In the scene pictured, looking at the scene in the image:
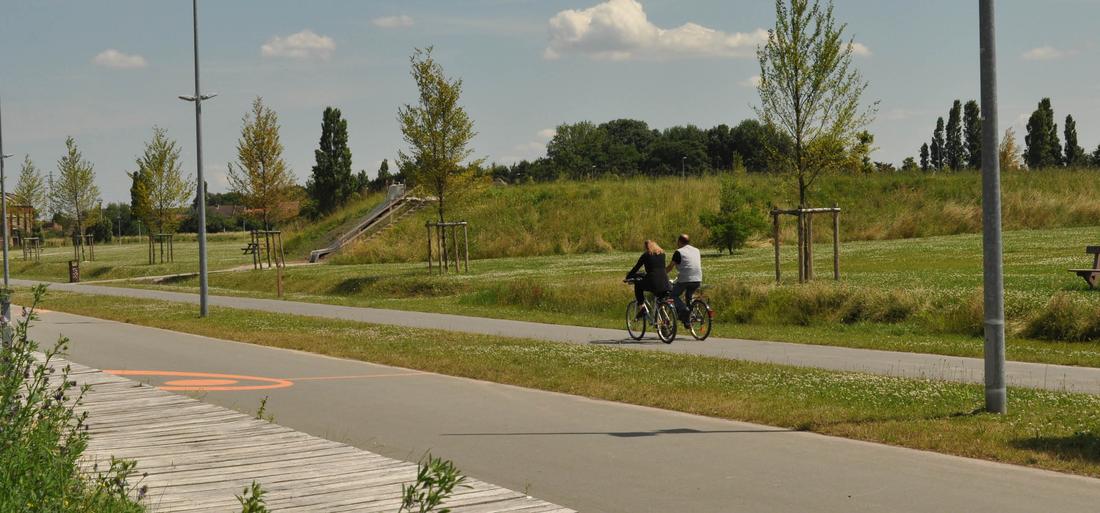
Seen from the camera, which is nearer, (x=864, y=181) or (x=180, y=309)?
(x=180, y=309)

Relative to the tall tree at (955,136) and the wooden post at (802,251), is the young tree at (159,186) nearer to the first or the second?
the wooden post at (802,251)

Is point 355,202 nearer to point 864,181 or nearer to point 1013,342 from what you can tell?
point 864,181

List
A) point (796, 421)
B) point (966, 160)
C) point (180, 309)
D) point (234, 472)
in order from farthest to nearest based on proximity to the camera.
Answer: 1. point (966, 160)
2. point (180, 309)
3. point (796, 421)
4. point (234, 472)

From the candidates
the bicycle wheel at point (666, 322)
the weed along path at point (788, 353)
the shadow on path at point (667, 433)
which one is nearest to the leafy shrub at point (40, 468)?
the shadow on path at point (667, 433)

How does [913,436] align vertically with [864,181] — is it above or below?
below

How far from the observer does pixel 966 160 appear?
9431 cm

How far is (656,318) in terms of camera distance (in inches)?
727

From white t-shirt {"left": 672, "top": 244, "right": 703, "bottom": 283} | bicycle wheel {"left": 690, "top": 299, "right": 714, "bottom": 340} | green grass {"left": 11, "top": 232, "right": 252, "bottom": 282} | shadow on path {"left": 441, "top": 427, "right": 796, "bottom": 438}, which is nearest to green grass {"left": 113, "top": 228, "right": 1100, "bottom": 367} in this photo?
→ bicycle wheel {"left": 690, "top": 299, "right": 714, "bottom": 340}

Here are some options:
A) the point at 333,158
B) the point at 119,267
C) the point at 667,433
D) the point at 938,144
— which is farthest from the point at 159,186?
the point at 938,144

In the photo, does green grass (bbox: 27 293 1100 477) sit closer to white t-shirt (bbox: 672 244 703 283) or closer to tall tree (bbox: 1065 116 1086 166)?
white t-shirt (bbox: 672 244 703 283)

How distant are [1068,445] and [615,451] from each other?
11.4 feet

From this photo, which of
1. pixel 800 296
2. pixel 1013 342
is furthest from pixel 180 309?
pixel 1013 342

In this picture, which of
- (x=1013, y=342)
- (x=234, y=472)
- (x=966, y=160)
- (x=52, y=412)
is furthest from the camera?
(x=966, y=160)

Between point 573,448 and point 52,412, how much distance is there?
418 centimetres
